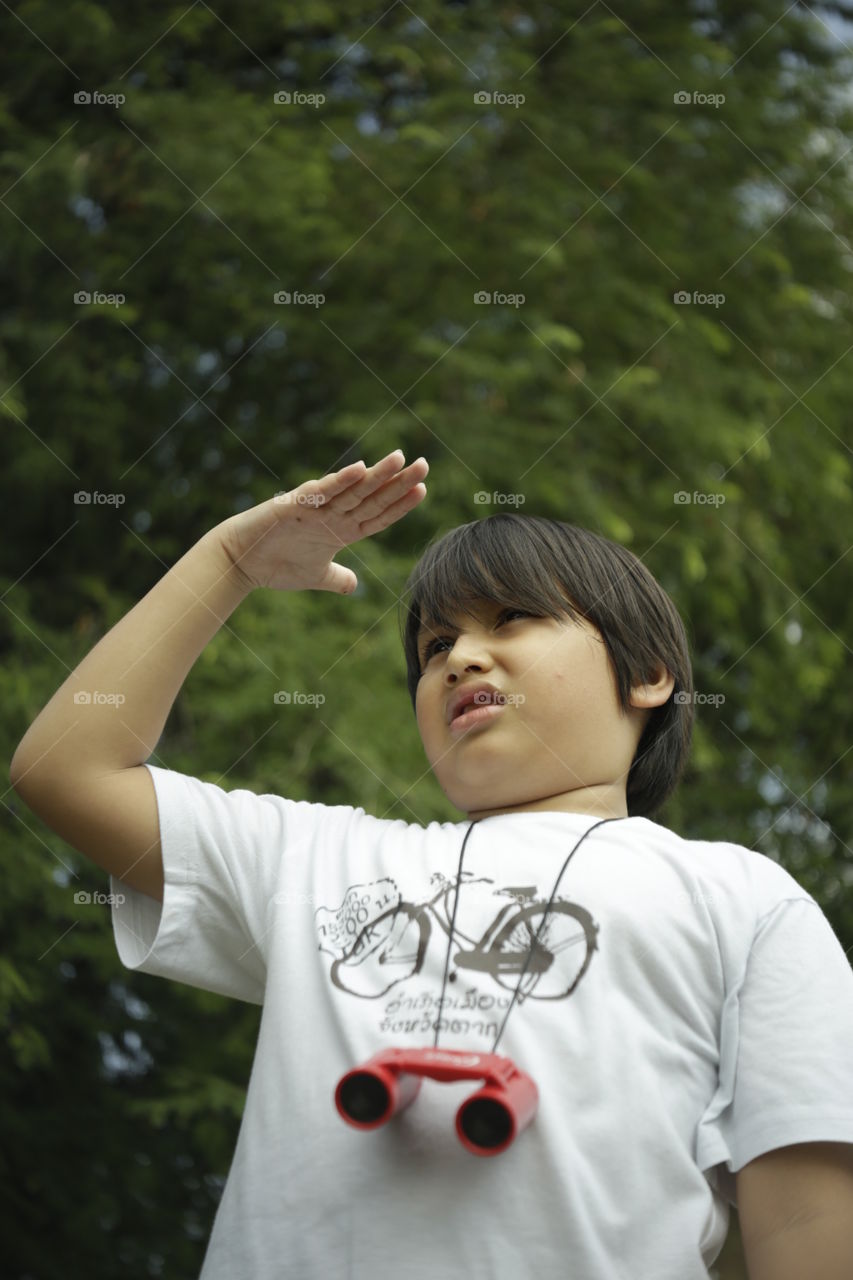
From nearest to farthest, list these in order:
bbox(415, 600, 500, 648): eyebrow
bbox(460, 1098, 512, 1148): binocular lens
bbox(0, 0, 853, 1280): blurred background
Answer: bbox(460, 1098, 512, 1148): binocular lens < bbox(415, 600, 500, 648): eyebrow < bbox(0, 0, 853, 1280): blurred background

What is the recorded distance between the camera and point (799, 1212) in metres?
1.08

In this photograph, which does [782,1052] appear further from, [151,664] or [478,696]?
[151,664]

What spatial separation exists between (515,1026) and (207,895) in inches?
14.4

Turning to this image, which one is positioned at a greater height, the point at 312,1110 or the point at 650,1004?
the point at 650,1004

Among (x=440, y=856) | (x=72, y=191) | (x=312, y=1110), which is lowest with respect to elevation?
(x=312, y=1110)

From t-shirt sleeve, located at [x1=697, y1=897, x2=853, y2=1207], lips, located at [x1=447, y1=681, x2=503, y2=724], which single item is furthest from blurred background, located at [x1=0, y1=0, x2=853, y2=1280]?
t-shirt sleeve, located at [x1=697, y1=897, x2=853, y2=1207]

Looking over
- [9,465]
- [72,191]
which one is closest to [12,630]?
[9,465]

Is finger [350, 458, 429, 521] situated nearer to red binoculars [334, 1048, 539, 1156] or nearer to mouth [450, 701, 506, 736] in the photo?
mouth [450, 701, 506, 736]

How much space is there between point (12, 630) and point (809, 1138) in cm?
222

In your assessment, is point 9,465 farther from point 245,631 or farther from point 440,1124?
point 440,1124

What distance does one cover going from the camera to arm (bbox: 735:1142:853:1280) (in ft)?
3.48

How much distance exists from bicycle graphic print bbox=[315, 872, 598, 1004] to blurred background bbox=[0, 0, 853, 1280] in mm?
1462

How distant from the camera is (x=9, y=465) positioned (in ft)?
10.0

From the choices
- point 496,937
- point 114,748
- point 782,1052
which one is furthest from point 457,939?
point 114,748
